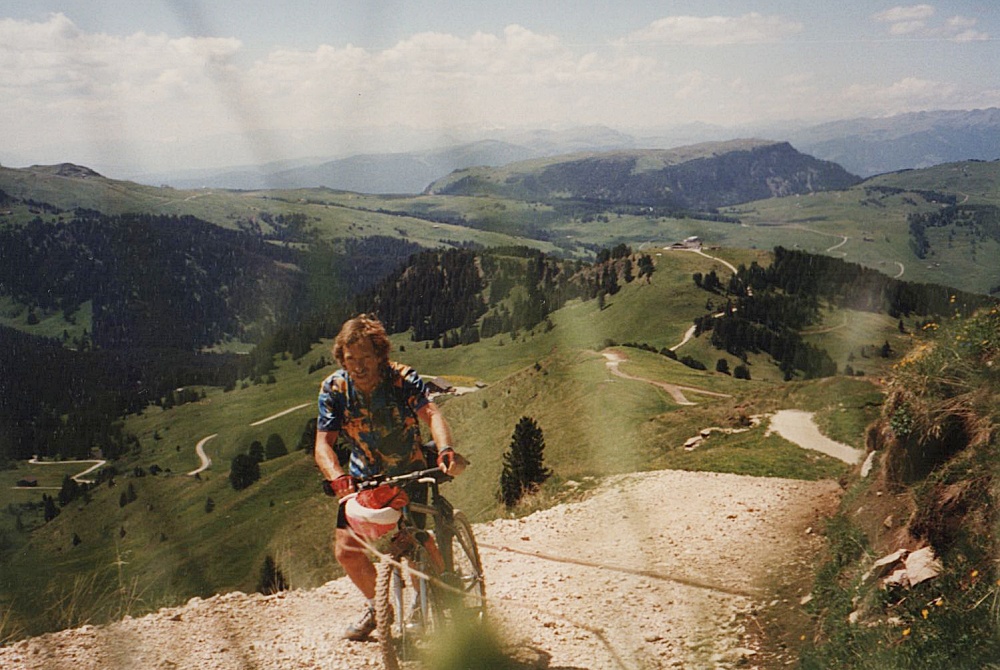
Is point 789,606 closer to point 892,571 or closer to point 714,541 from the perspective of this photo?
point 892,571

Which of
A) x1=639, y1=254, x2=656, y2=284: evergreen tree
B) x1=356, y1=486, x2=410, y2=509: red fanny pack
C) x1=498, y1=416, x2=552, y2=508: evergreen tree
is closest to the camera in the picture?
x1=356, y1=486, x2=410, y2=509: red fanny pack

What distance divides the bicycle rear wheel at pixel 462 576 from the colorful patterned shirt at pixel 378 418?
948 millimetres

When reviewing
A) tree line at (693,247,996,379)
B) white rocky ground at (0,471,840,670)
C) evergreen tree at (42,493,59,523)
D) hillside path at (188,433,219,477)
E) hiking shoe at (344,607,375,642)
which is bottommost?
evergreen tree at (42,493,59,523)

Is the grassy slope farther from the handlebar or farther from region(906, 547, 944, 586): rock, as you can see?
region(906, 547, 944, 586): rock

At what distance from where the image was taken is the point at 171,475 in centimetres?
15012

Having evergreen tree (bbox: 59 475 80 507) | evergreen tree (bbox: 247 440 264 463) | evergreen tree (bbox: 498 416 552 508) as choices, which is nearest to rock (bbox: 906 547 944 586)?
evergreen tree (bbox: 498 416 552 508)

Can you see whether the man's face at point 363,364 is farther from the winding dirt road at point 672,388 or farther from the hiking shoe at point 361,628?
the winding dirt road at point 672,388

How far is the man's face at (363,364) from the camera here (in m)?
6.45

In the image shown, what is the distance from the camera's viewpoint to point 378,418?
667 centimetres

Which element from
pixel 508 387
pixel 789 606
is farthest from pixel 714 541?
pixel 508 387

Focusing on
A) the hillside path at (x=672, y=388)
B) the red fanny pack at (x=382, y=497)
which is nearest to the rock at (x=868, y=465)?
the red fanny pack at (x=382, y=497)

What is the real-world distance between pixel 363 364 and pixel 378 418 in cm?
57

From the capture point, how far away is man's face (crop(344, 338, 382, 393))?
6.45m

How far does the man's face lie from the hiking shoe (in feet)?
9.59
